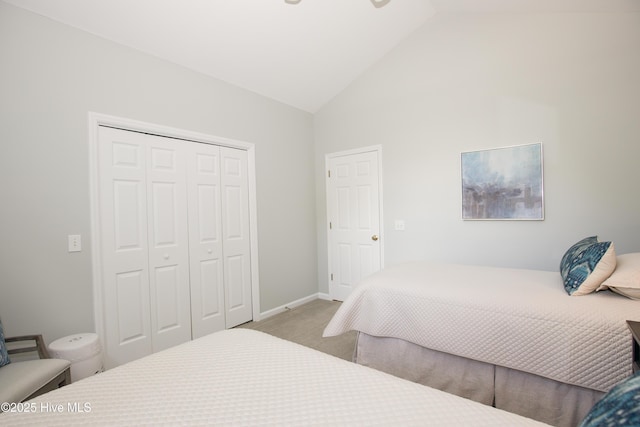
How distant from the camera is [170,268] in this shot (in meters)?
2.78

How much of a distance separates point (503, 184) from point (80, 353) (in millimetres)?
3734

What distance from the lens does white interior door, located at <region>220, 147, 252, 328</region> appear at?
3240mm

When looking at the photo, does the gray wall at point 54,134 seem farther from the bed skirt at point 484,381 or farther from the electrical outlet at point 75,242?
the bed skirt at point 484,381

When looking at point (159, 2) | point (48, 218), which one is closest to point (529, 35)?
point (159, 2)

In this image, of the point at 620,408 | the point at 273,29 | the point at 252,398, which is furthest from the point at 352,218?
the point at 620,408

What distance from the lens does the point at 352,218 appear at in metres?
4.00

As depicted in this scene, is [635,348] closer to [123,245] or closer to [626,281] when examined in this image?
[626,281]

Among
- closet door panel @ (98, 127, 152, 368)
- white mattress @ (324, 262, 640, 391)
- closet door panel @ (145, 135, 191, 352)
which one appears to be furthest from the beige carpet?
closet door panel @ (98, 127, 152, 368)

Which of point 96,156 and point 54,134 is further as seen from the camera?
point 96,156

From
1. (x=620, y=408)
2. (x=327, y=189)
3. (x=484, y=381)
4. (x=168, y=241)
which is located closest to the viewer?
(x=620, y=408)

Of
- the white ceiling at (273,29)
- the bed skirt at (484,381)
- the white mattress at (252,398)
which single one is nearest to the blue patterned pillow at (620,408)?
the white mattress at (252,398)

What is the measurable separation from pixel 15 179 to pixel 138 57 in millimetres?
1337

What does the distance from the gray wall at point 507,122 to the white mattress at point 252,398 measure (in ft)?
8.32

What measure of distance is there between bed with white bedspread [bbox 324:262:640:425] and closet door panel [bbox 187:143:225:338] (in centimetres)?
150
